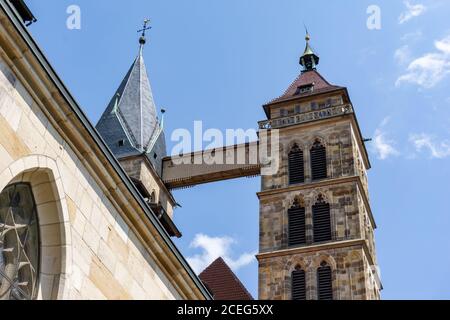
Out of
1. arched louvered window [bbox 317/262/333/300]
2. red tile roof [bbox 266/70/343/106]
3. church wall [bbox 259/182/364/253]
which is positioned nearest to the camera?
arched louvered window [bbox 317/262/333/300]

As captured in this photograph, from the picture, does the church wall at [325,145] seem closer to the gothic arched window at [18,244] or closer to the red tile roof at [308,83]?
the red tile roof at [308,83]

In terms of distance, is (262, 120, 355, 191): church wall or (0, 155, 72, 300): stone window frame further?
(262, 120, 355, 191): church wall

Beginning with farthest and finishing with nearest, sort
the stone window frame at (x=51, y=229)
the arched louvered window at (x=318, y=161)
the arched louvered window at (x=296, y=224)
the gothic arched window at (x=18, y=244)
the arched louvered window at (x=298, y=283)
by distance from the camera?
the arched louvered window at (x=318, y=161)
the arched louvered window at (x=296, y=224)
the arched louvered window at (x=298, y=283)
the stone window frame at (x=51, y=229)
the gothic arched window at (x=18, y=244)

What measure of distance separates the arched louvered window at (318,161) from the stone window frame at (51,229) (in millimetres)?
20599

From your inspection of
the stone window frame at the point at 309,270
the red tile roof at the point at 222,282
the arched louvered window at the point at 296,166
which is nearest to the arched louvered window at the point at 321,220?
the stone window frame at the point at 309,270

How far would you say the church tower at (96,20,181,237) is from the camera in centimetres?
2827

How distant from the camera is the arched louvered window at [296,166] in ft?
91.4

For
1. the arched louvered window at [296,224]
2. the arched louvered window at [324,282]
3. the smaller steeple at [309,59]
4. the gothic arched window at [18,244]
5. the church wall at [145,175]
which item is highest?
the smaller steeple at [309,59]

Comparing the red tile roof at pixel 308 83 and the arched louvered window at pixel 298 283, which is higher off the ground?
the red tile roof at pixel 308 83

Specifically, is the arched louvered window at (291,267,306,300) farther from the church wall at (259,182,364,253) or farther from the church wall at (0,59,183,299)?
the church wall at (0,59,183,299)

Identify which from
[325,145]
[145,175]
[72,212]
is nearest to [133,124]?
[145,175]

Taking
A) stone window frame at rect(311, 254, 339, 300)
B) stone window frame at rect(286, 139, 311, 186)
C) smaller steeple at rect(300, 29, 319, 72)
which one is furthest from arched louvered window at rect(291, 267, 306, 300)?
smaller steeple at rect(300, 29, 319, 72)

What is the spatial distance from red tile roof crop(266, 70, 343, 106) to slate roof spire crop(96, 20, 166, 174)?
4.85 metres
